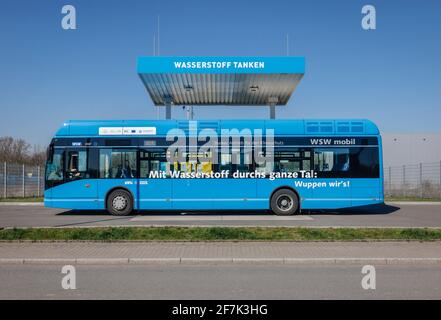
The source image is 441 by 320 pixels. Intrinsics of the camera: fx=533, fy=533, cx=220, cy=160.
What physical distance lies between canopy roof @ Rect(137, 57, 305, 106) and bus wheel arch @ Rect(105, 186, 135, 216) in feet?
17.9

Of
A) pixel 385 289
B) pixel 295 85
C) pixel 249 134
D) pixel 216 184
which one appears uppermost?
pixel 295 85

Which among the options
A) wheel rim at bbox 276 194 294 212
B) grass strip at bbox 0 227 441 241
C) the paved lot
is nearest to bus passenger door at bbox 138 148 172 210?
wheel rim at bbox 276 194 294 212

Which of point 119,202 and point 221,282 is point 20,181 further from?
point 221,282

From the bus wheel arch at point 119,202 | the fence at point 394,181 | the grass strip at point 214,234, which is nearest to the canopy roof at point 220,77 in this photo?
the bus wheel arch at point 119,202

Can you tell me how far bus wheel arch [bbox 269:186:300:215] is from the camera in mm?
19141

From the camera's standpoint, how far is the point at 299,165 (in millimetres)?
19359

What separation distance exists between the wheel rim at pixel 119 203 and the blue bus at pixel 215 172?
4 cm

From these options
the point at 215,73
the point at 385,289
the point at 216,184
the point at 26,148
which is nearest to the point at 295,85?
the point at 215,73

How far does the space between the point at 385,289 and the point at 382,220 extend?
1036 centimetres

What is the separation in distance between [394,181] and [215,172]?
20.0m

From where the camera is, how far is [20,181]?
111ft

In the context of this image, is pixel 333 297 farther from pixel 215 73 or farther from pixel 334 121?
pixel 215 73

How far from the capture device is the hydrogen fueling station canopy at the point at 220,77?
21844 mm

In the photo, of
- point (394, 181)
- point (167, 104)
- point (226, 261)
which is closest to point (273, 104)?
point (167, 104)
